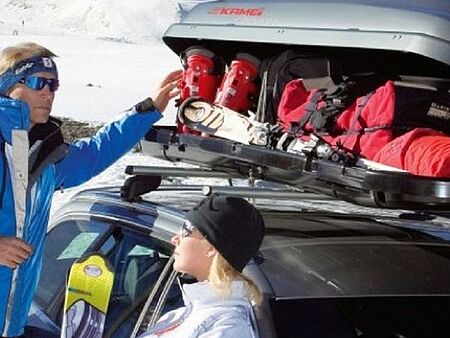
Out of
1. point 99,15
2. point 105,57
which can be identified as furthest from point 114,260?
point 99,15

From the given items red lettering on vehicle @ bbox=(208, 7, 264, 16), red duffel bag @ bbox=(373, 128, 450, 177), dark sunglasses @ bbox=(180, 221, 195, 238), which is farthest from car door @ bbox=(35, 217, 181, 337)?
red lettering on vehicle @ bbox=(208, 7, 264, 16)

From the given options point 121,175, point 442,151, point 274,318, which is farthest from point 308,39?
point 121,175

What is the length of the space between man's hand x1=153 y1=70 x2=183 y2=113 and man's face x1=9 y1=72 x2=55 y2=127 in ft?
1.97

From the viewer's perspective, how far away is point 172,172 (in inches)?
139

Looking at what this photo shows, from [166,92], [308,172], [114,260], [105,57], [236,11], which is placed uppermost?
[236,11]

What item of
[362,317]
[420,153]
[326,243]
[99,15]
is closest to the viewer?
[420,153]

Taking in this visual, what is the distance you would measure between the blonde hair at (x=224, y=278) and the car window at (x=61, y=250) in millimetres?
1147

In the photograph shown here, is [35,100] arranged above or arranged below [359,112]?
below

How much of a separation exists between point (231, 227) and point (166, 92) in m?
1.57

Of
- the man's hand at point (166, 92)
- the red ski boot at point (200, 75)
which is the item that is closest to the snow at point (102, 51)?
the man's hand at point (166, 92)

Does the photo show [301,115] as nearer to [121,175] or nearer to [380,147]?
[380,147]

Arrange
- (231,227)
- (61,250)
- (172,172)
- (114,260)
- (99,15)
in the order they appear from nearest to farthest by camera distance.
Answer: (231,227) → (114,260) → (172,172) → (61,250) → (99,15)

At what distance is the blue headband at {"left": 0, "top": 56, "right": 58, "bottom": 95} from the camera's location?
333 centimetres

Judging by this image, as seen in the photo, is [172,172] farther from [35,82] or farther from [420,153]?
[420,153]
